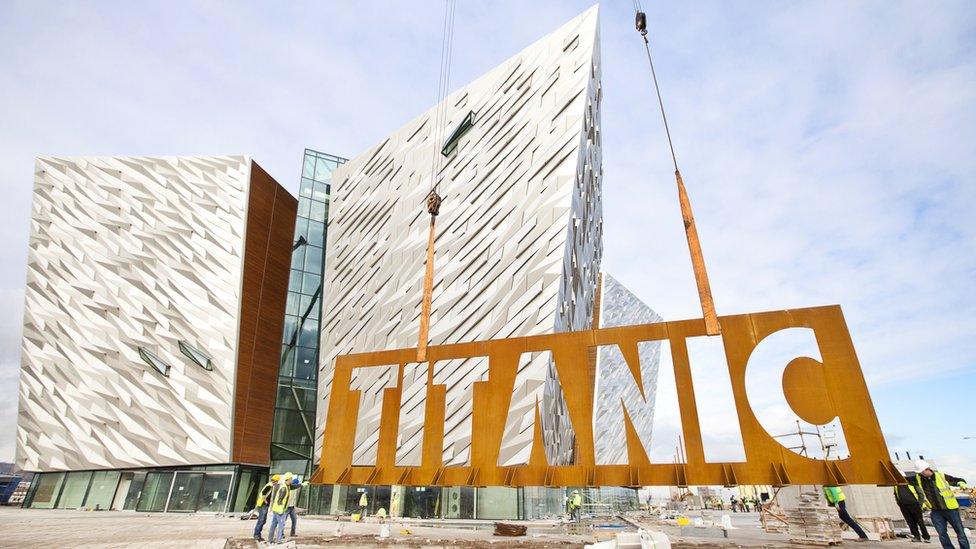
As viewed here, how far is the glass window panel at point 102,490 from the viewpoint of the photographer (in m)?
27.5

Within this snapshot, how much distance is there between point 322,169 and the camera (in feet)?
119

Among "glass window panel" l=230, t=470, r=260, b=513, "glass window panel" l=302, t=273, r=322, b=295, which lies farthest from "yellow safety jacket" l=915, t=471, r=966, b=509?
"glass window panel" l=302, t=273, r=322, b=295

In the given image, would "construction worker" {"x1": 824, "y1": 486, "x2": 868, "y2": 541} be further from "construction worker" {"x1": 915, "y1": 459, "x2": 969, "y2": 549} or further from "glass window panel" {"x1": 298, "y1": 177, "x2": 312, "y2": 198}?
"glass window panel" {"x1": 298, "y1": 177, "x2": 312, "y2": 198}

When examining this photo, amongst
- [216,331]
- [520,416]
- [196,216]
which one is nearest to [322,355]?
[216,331]

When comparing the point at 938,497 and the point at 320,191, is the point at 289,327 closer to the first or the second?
the point at 320,191

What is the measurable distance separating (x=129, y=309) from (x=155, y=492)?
9710mm

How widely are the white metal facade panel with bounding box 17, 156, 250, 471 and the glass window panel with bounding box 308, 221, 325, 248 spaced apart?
16.2 ft

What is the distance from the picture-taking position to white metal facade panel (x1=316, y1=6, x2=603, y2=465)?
830 inches

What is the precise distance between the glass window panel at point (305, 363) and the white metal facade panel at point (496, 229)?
141 centimetres

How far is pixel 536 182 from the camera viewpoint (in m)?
22.4

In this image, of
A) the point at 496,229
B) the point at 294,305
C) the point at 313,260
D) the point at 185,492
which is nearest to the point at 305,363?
the point at 294,305

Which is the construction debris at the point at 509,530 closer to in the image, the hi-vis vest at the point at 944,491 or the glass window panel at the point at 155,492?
the hi-vis vest at the point at 944,491

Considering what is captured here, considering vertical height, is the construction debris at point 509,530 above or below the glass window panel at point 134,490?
below

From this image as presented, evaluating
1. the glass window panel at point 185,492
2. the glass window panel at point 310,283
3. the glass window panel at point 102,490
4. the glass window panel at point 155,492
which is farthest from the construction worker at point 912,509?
the glass window panel at point 102,490
